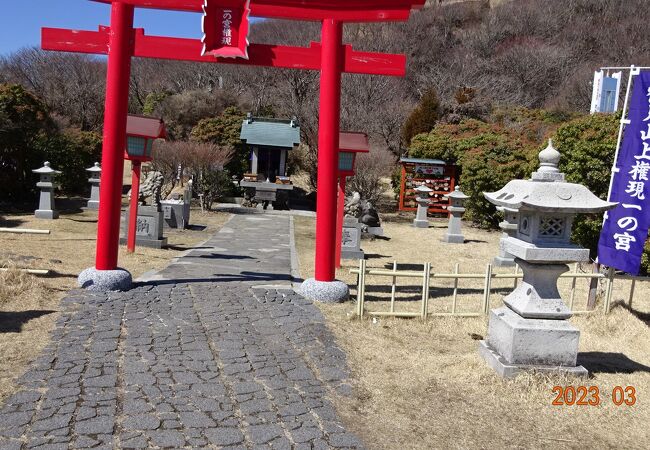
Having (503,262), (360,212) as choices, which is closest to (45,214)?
(360,212)

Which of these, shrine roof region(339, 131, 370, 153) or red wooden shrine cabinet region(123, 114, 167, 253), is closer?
shrine roof region(339, 131, 370, 153)

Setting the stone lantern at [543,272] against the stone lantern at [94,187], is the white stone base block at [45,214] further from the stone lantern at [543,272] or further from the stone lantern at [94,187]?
the stone lantern at [543,272]

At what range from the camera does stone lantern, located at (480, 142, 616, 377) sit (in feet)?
16.2

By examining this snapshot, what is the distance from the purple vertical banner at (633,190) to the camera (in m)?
6.63

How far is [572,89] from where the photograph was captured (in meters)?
34.7

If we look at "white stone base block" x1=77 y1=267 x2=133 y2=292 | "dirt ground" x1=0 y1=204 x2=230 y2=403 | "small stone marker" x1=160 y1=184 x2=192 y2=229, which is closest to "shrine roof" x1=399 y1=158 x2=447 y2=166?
"dirt ground" x1=0 y1=204 x2=230 y2=403

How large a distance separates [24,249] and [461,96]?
1064 inches

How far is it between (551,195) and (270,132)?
19599 mm

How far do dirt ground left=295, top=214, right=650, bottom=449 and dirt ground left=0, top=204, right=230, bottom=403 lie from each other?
9.76ft

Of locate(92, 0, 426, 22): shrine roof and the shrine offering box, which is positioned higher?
locate(92, 0, 426, 22): shrine roof

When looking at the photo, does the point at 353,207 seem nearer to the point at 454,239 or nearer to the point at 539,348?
the point at 454,239

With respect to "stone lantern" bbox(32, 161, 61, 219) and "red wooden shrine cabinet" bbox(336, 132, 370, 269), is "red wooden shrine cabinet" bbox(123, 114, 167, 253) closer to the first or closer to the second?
"red wooden shrine cabinet" bbox(336, 132, 370, 269)

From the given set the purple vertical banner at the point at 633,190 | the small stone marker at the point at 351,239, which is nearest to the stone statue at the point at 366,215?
the small stone marker at the point at 351,239
